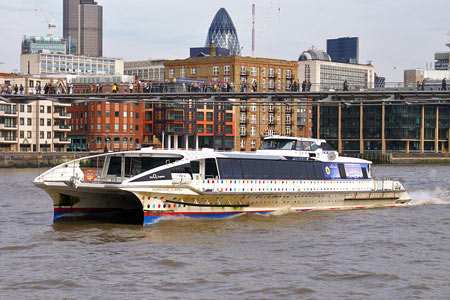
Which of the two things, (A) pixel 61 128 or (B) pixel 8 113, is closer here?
(B) pixel 8 113

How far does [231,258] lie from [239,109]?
105 meters

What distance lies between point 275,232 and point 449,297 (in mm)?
9611

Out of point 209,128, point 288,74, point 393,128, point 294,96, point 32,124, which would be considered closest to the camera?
point 294,96

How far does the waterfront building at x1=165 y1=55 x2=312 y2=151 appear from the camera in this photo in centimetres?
12006

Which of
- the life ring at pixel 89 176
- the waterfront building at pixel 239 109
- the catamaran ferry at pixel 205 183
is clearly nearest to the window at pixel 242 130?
the waterfront building at pixel 239 109

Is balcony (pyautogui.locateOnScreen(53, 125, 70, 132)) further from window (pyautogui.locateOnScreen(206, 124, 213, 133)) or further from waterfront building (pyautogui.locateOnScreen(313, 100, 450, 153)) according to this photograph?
waterfront building (pyautogui.locateOnScreen(313, 100, 450, 153))

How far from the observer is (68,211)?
29.7 m

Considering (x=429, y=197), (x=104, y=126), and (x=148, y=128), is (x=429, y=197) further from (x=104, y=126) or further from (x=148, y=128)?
(x=148, y=128)

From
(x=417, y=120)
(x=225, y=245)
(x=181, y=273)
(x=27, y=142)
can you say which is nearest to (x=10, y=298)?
(x=181, y=273)

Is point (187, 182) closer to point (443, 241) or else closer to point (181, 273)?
point (181, 273)

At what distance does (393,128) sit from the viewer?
13900 cm

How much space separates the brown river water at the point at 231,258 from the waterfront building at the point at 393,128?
108968 mm

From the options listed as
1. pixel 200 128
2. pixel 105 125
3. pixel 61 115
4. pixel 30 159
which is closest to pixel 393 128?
pixel 200 128

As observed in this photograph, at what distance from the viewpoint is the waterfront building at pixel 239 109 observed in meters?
120
